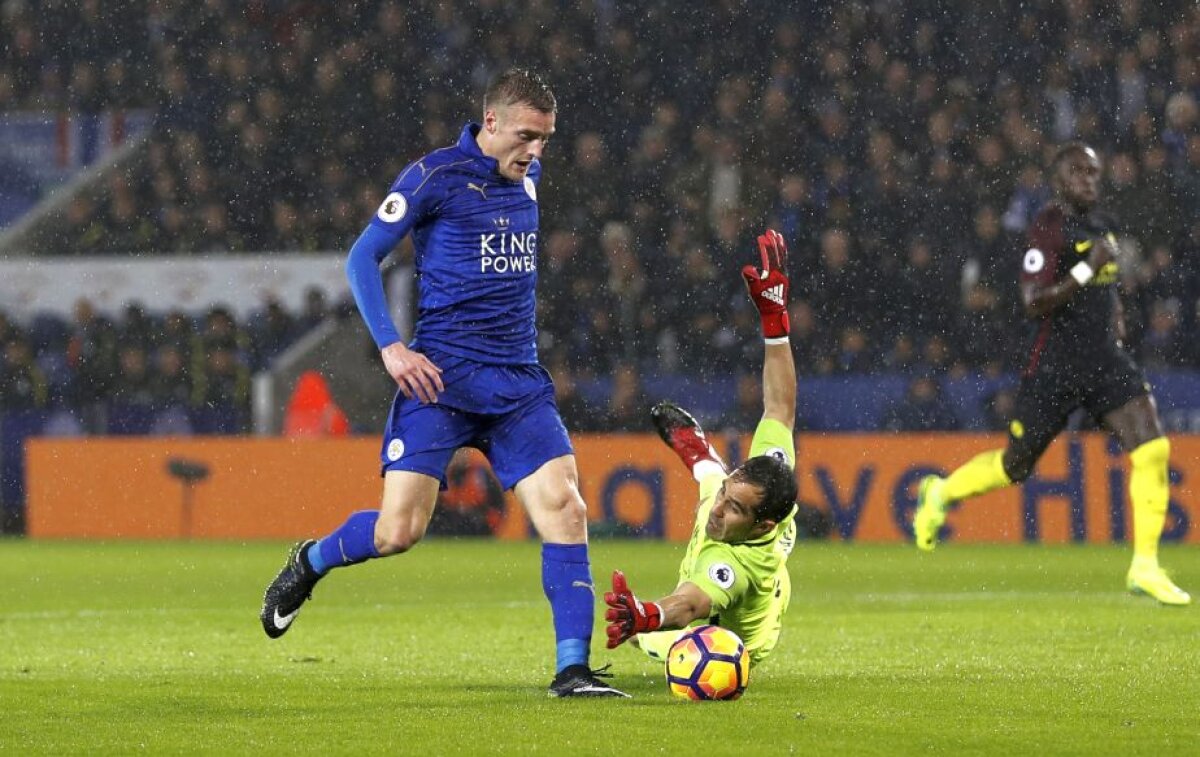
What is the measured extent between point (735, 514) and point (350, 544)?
52.1 inches

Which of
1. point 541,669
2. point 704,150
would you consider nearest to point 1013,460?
point 541,669

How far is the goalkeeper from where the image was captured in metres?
6.73

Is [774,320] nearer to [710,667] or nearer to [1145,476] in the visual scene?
[710,667]

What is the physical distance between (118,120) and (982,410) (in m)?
10.9

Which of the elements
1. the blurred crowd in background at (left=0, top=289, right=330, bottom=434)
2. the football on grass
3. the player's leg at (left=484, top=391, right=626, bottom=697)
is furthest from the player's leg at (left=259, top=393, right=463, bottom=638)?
the blurred crowd in background at (left=0, top=289, right=330, bottom=434)

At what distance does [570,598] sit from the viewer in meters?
6.80

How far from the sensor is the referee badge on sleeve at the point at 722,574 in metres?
6.99

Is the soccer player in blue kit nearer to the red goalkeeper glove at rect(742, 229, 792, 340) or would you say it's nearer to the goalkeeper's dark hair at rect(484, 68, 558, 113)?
the goalkeeper's dark hair at rect(484, 68, 558, 113)

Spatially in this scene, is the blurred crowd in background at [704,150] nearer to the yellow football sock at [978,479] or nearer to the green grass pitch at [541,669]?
the green grass pitch at [541,669]

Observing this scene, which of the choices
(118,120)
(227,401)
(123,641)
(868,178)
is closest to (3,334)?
(227,401)

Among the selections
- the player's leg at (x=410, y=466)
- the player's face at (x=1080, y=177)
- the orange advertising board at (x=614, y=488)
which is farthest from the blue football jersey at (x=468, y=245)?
the orange advertising board at (x=614, y=488)

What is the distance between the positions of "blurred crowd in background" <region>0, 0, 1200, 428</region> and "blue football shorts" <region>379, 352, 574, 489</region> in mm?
9339

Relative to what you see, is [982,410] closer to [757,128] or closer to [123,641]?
[757,128]

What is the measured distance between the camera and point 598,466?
57.2 feet
